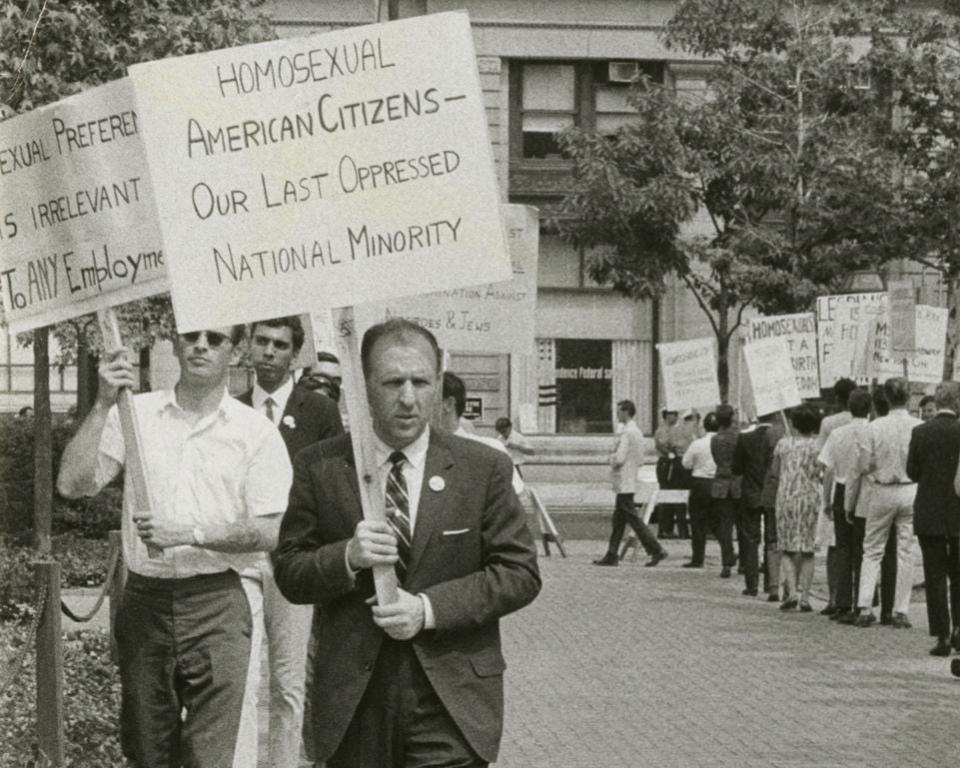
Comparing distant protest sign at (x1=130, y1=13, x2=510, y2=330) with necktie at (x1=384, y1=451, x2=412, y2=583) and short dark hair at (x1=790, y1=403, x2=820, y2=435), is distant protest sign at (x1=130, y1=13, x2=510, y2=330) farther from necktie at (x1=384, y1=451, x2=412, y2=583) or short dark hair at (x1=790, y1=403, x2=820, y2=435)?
short dark hair at (x1=790, y1=403, x2=820, y2=435)

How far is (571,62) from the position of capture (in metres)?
40.6

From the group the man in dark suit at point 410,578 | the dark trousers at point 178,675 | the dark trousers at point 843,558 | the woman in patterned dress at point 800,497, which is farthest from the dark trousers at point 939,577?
the man in dark suit at point 410,578

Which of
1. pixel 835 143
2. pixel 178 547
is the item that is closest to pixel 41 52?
pixel 178 547

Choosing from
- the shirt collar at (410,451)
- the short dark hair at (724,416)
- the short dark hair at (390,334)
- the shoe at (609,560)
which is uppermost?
the short dark hair at (390,334)

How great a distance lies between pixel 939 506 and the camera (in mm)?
15508

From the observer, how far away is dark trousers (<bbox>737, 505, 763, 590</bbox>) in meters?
21.0

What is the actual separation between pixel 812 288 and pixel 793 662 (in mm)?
16425

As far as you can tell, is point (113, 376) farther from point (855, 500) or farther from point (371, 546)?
point (855, 500)

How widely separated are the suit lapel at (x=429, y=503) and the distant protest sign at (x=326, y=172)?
1.54 ft

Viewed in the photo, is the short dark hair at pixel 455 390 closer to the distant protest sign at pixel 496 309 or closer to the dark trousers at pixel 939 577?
the distant protest sign at pixel 496 309

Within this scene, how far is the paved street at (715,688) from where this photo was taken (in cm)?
1122

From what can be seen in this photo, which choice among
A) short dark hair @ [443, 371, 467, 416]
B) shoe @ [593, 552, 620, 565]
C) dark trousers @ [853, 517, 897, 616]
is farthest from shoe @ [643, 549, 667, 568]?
short dark hair @ [443, 371, 467, 416]

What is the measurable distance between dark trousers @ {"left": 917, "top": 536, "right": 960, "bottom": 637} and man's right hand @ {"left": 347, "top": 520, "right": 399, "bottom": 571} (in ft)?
35.4

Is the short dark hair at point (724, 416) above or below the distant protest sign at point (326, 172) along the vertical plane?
below
